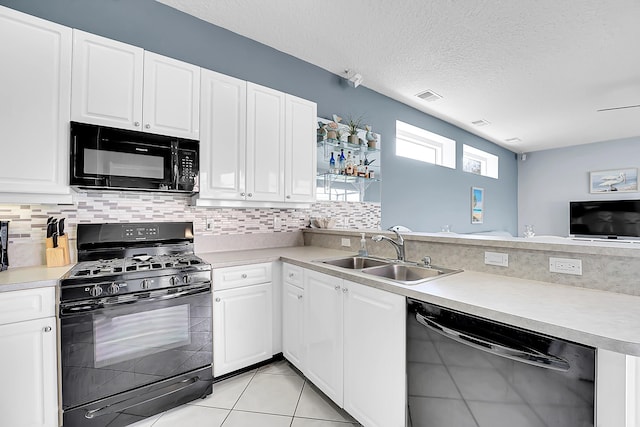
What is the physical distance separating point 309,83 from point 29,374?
A: 10.5 feet

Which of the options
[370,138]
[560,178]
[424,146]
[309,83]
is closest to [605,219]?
[560,178]

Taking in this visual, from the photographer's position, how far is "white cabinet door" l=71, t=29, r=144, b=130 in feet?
5.70

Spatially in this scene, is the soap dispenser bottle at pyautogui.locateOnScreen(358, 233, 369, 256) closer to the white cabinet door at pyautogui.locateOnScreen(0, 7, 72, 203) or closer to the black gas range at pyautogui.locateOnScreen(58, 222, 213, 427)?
the black gas range at pyautogui.locateOnScreen(58, 222, 213, 427)

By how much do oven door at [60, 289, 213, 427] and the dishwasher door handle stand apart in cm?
144

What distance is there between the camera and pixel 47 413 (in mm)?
1462

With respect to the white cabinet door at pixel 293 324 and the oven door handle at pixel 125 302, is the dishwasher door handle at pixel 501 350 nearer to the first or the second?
the white cabinet door at pixel 293 324

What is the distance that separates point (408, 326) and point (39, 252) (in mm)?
2299

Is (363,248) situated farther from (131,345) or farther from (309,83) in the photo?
(309,83)

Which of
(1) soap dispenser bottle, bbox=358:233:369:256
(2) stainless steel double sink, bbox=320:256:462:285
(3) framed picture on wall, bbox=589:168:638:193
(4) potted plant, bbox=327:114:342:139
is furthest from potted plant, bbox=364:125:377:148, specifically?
(3) framed picture on wall, bbox=589:168:638:193

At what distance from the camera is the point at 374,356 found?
1.50m

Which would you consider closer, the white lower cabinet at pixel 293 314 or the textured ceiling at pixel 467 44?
the white lower cabinet at pixel 293 314

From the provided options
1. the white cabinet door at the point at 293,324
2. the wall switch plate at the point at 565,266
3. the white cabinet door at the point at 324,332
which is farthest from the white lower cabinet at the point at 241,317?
the wall switch plate at the point at 565,266

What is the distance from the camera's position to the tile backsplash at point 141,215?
1803 millimetres

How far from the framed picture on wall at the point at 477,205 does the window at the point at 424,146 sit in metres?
0.93
